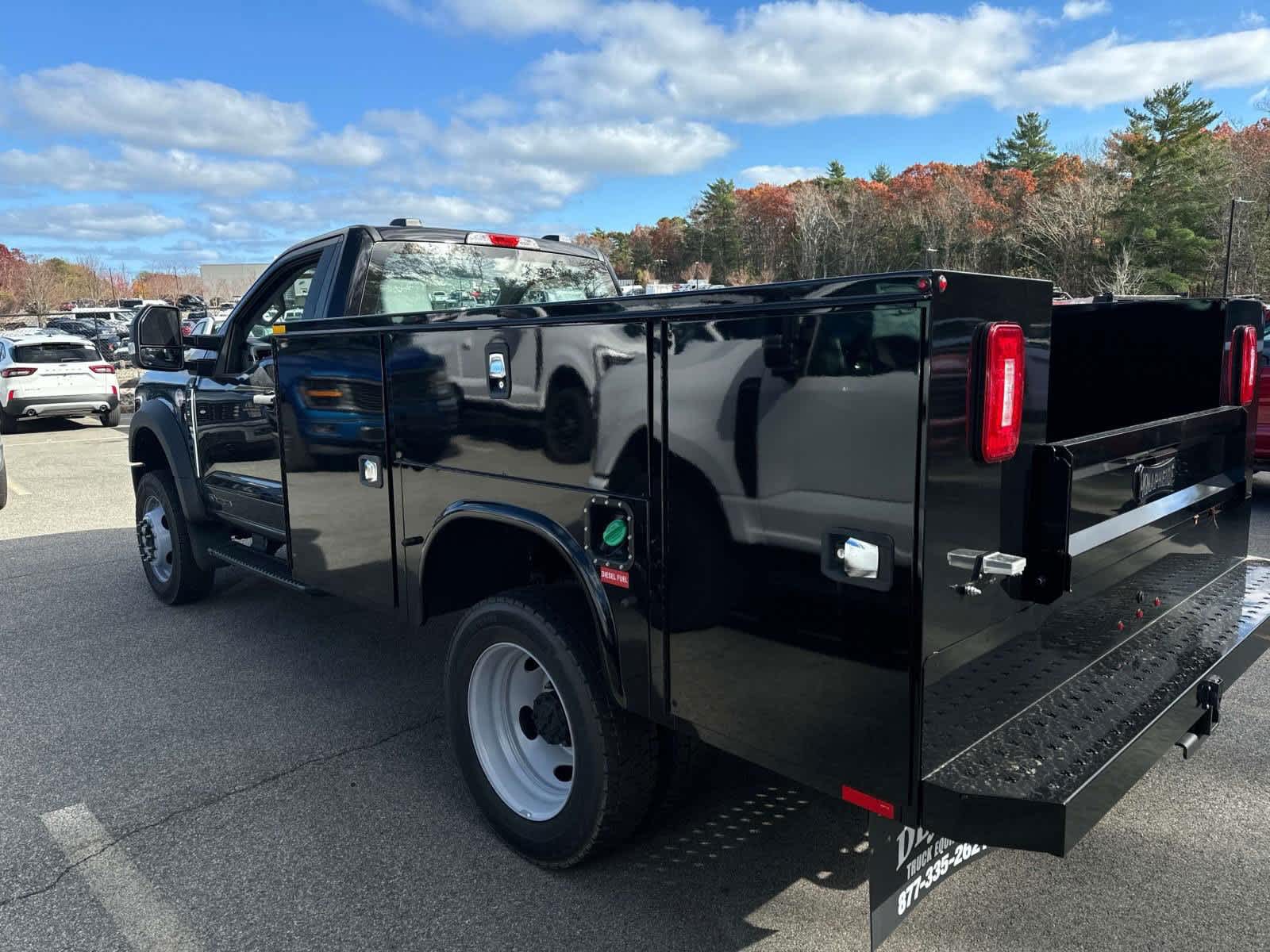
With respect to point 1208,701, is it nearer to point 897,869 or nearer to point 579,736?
point 897,869

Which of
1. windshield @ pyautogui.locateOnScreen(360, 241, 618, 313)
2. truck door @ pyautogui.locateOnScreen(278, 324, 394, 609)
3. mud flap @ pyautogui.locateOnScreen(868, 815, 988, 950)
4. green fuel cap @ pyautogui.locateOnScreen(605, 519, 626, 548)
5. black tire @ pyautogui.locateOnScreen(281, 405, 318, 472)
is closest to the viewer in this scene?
mud flap @ pyautogui.locateOnScreen(868, 815, 988, 950)

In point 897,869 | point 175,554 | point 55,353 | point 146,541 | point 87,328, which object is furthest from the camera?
point 87,328

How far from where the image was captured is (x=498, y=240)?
4793mm

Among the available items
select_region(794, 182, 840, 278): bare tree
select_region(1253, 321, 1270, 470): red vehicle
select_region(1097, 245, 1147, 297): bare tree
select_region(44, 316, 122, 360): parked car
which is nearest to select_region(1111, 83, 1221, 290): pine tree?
select_region(1097, 245, 1147, 297): bare tree

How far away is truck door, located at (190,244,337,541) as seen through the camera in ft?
15.0

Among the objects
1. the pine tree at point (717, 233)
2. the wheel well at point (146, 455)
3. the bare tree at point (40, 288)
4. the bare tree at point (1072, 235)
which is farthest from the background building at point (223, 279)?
the wheel well at point (146, 455)

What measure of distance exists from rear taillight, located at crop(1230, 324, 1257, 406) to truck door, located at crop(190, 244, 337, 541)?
3610mm

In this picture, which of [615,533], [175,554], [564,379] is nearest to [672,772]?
[615,533]

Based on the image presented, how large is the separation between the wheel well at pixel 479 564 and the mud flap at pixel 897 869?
4.72 ft

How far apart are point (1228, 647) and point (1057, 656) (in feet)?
2.53

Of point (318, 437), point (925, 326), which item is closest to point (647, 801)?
point (925, 326)

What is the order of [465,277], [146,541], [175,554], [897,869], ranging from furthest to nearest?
[146,541], [175,554], [465,277], [897,869]

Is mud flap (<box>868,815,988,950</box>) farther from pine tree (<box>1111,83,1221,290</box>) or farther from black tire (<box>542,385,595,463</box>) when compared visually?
pine tree (<box>1111,83,1221,290</box>)

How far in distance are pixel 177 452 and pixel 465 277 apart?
7.27 feet
